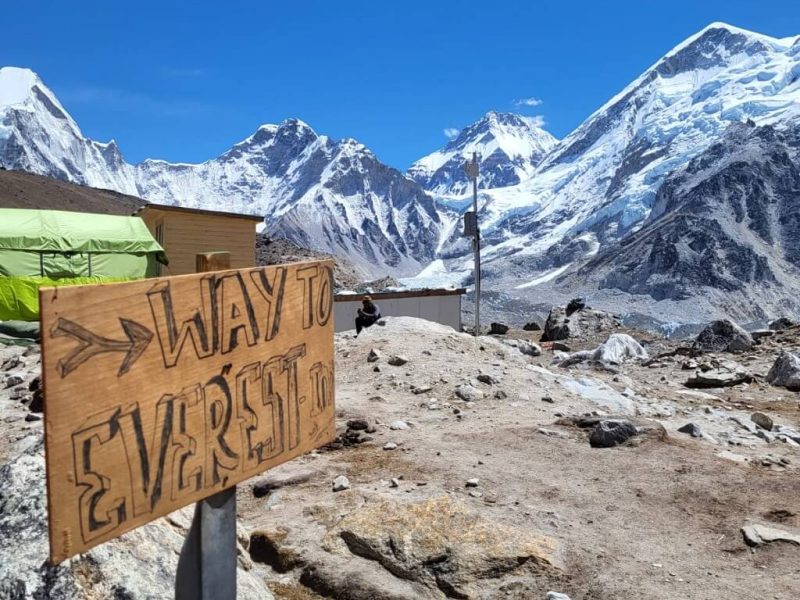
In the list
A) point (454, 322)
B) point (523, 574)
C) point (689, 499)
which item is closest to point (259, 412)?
point (523, 574)

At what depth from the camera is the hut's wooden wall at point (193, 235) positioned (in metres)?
21.8

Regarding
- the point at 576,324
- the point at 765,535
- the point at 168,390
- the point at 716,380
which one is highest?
the point at 168,390

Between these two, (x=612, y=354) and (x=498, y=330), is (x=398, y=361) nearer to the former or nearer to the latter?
(x=612, y=354)

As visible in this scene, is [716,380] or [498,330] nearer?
[716,380]

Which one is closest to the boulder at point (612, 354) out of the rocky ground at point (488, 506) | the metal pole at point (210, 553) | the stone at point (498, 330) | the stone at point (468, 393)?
the rocky ground at point (488, 506)

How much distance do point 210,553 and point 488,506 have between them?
3.25m

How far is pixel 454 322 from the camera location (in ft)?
79.0

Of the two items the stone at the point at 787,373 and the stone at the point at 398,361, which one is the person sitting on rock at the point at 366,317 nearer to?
the stone at the point at 398,361

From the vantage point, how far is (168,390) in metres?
2.13

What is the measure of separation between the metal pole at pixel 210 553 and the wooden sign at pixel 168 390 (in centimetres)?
11

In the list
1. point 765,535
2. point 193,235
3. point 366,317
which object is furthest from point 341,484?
point 193,235

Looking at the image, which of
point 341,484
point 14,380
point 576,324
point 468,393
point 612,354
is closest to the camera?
point 341,484

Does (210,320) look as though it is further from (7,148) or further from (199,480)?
(7,148)

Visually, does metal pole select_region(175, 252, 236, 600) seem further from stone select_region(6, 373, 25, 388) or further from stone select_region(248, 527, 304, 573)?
stone select_region(6, 373, 25, 388)
